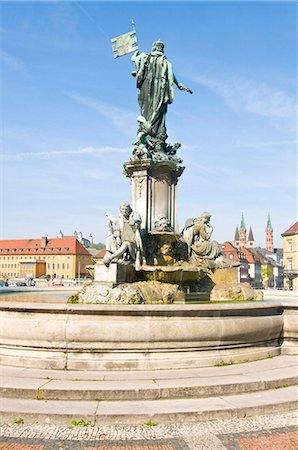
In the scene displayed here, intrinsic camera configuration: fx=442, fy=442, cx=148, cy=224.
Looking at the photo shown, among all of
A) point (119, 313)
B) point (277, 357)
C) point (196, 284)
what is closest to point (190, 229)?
point (196, 284)

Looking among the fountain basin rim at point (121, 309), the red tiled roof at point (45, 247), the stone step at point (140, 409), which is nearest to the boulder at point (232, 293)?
the fountain basin rim at point (121, 309)

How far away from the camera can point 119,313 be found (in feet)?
22.0

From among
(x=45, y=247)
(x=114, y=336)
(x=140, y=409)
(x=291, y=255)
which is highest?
(x=45, y=247)

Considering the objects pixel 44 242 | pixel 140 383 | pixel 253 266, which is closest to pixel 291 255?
pixel 253 266

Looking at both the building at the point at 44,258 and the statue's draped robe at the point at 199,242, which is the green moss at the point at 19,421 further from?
the building at the point at 44,258

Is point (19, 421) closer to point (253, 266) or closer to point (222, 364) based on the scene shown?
point (222, 364)

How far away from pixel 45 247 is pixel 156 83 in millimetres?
96729

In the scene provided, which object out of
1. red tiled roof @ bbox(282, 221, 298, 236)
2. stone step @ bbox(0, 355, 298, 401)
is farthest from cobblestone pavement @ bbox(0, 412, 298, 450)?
red tiled roof @ bbox(282, 221, 298, 236)

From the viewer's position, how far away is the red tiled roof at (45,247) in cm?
10338

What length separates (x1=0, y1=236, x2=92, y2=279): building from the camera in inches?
4016

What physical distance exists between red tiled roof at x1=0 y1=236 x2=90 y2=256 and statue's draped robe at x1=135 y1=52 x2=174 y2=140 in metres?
88.8

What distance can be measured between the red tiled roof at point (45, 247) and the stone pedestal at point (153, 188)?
294ft

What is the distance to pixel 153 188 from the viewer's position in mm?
13648

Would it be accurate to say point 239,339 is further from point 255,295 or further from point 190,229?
point 190,229
